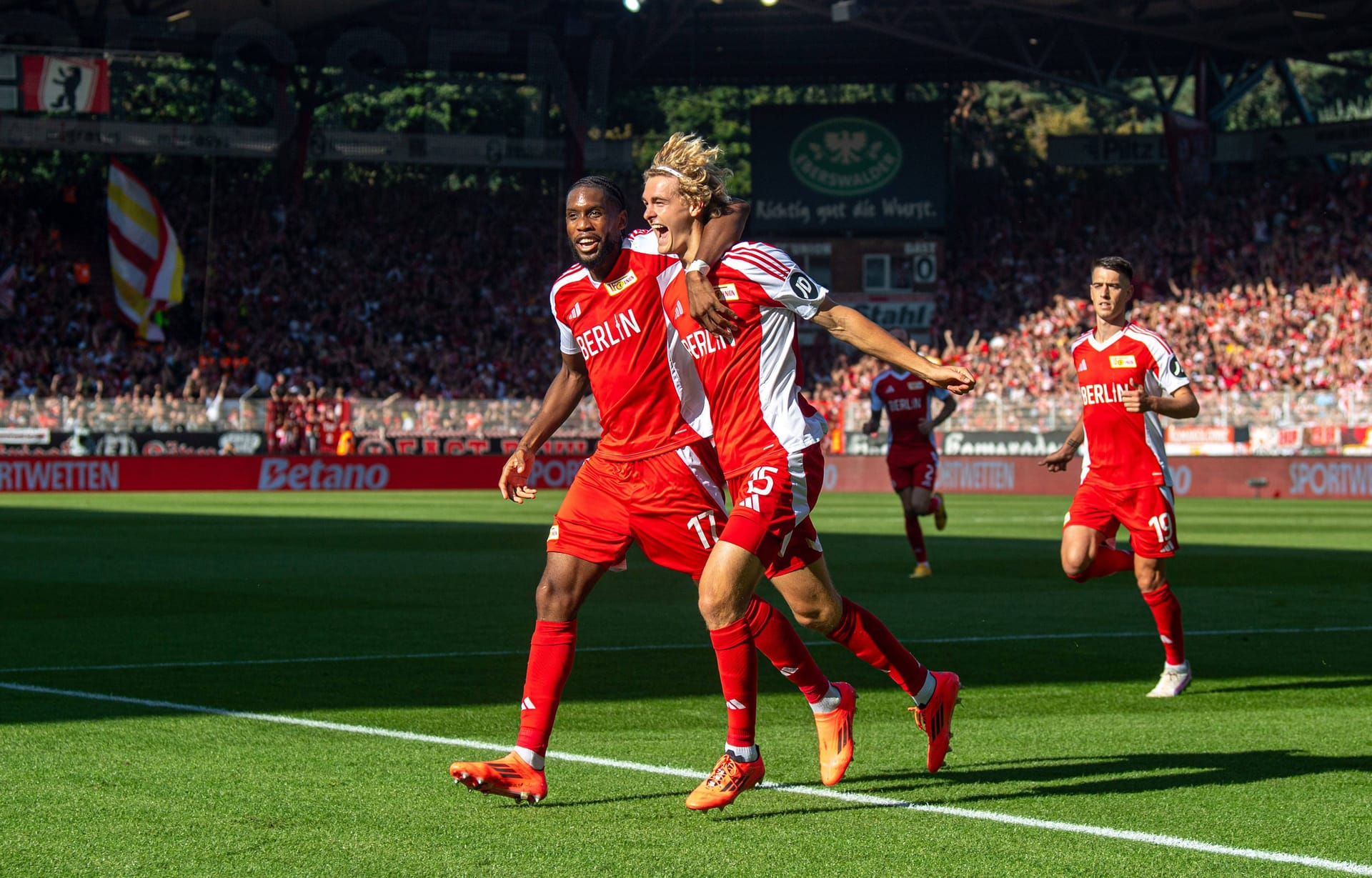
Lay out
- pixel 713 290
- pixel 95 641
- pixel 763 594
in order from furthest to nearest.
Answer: pixel 763 594, pixel 95 641, pixel 713 290

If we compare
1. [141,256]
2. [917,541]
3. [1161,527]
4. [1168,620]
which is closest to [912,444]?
[917,541]

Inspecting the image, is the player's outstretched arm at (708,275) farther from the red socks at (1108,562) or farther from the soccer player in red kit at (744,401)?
the red socks at (1108,562)

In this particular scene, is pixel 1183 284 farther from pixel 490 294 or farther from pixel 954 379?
pixel 954 379

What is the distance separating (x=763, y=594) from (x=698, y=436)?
8.49 m

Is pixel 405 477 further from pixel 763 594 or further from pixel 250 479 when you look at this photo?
pixel 763 594

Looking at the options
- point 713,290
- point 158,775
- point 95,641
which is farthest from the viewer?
point 95,641

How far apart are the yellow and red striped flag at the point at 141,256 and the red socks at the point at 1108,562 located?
39724mm

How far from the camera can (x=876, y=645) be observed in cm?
656

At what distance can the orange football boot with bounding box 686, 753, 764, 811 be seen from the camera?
5.73 metres

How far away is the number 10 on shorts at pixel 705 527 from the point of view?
20.4 feet

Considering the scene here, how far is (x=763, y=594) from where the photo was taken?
1465cm

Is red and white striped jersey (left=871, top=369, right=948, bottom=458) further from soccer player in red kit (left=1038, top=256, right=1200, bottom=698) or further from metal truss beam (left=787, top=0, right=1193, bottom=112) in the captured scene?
metal truss beam (left=787, top=0, right=1193, bottom=112)

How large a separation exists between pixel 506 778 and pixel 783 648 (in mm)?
1131

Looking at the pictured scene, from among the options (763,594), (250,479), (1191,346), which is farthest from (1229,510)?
(250,479)
